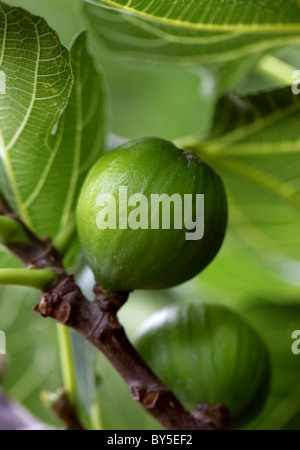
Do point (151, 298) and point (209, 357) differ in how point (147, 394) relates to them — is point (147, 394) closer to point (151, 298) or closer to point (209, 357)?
point (209, 357)

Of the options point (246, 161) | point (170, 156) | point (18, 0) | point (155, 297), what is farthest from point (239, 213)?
point (18, 0)

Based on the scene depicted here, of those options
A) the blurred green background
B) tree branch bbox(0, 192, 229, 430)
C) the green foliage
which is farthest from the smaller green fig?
the green foliage

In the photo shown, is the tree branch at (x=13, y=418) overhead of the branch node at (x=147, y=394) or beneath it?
beneath

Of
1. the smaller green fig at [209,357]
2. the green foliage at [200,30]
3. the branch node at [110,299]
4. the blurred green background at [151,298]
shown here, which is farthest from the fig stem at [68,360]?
the green foliage at [200,30]

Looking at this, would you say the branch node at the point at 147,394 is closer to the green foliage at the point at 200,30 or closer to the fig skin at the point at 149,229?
the fig skin at the point at 149,229

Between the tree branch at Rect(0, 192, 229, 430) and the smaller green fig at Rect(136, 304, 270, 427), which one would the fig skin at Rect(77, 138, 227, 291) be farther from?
the smaller green fig at Rect(136, 304, 270, 427)

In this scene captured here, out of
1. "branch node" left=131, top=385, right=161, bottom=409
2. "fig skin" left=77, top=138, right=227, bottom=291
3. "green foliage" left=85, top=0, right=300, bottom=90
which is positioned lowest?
"branch node" left=131, top=385, right=161, bottom=409
